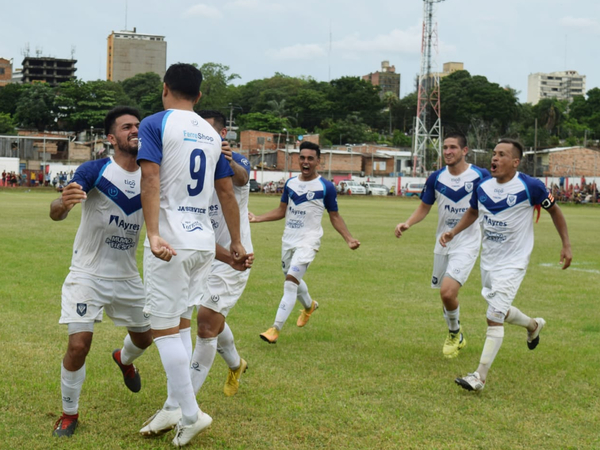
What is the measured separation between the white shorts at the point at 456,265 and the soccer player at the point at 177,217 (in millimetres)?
4237

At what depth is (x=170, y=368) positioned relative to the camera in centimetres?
468

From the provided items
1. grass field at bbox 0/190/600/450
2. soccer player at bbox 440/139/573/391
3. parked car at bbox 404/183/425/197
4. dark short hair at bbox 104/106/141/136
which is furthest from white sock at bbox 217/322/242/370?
parked car at bbox 404/183/425/197

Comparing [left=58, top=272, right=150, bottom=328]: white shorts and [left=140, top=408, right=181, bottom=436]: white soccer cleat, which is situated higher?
[left=58, top=272, right=150, bottom=328]: white shorts

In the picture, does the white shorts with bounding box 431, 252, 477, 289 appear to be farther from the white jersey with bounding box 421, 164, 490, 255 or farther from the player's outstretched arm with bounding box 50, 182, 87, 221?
the player's outstretched arm with bounding box 50, 182, 87, 221

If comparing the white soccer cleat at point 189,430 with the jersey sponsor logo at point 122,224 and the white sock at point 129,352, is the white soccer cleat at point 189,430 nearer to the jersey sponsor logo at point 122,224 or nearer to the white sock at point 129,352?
the white sock at point 129,352

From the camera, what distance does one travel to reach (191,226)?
4.71 m

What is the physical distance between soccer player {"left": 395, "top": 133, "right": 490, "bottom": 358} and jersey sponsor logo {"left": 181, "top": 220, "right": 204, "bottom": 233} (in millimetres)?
4190

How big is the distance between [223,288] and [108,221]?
124 cm

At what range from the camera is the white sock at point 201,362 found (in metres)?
5.61

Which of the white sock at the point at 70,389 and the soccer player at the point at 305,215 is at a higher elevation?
the soccer player at the point at 305,215

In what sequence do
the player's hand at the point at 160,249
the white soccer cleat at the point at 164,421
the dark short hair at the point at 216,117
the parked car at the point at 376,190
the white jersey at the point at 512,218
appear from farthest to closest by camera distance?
1. the parked car at the point at 376,190
2. the white jersey at the point at 512,218
3. the dark short hair at the point at 216,117
4. the white soccer cleat at the point at 164,421
5. the player's hand at the point at 160,249

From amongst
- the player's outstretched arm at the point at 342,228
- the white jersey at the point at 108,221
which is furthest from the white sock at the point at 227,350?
the player's outstretched arm at the point at 342,228

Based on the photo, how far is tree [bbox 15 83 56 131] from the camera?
110 meters

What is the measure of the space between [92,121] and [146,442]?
10633 cm
